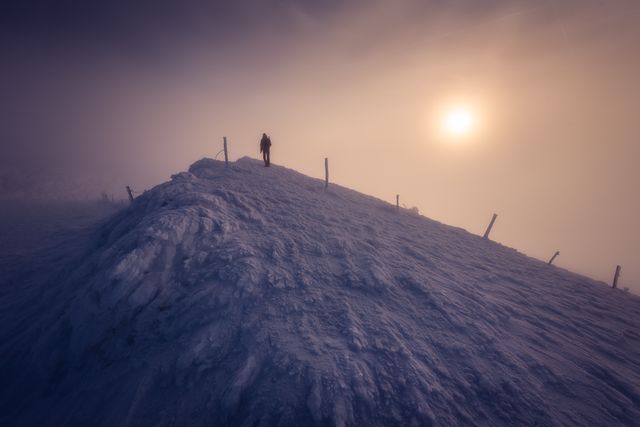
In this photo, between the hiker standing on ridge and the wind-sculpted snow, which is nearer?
the wind-sculpted snow

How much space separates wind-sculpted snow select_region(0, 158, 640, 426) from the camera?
601 cm

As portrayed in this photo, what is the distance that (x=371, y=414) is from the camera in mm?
5664

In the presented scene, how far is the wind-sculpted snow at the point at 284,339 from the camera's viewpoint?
19.7 feet

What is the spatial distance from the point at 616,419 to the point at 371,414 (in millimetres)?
7012

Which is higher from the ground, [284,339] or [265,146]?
[265,146]

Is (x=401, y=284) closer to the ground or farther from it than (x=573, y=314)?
farther from it

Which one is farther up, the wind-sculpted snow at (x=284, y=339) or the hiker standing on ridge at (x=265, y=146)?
the hiker standing on ridge at (x=265, y=146)

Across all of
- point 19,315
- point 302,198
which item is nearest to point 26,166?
point 19,315

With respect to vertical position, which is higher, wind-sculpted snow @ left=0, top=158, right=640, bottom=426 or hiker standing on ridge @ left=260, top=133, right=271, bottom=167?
hiker standing on ridge @ left=260, top=133, right=271, bottom=167

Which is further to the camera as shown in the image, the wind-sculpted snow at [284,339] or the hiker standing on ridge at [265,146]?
the hiker standing on ridge at [265,146]

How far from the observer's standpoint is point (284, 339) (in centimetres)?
686

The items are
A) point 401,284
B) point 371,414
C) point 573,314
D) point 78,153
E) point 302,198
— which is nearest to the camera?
point 371,414

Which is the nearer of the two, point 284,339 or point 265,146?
point 284,339

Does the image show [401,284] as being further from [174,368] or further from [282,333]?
[174,368]
